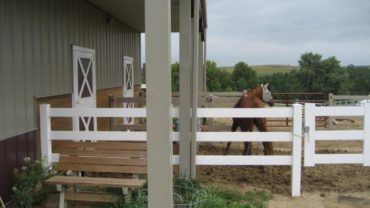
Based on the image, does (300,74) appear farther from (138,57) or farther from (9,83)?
(9,83)

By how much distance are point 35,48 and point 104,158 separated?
188 cm

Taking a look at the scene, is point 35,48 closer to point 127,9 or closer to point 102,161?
point 102,161

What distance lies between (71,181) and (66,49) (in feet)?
10.3

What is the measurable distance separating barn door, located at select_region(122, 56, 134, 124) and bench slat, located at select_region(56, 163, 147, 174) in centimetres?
605

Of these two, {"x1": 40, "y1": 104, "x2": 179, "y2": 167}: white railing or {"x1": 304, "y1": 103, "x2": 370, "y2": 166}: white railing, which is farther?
{"x1": 304, "y1": 103, "x2": 370, "y2": 166}: white railing

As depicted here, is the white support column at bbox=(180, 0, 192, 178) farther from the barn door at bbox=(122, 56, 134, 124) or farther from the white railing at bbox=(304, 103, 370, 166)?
the barn door at bbox=(122, 56, 134, 124)

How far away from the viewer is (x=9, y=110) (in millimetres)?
4922

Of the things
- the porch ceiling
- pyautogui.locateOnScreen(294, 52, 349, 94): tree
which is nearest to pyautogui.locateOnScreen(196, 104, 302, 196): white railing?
the porch ceiling

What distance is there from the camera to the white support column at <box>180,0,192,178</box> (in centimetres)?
509

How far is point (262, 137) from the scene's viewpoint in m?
5.67

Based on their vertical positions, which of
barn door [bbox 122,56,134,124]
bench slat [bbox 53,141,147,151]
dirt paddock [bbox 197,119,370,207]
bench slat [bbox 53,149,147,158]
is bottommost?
dirt paddock [bbox 197,119,370,207]

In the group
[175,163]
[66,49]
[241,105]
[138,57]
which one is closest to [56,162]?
[175,163]

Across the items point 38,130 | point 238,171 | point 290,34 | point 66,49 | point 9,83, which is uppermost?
point 290,34

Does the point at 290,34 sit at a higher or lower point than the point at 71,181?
higher
